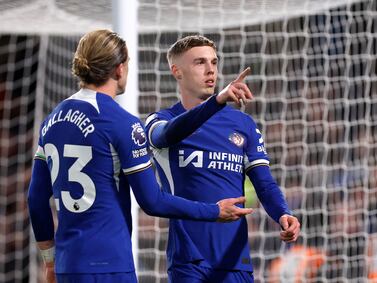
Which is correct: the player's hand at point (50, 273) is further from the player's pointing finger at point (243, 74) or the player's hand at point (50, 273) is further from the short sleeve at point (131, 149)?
the player's pointing finger at point (243, 74)

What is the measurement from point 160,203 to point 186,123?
0.34m

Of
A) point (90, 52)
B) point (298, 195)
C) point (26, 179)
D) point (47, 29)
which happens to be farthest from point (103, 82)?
point (26, 179)

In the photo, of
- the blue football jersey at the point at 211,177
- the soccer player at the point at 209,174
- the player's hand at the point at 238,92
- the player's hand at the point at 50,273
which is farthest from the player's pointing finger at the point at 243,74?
the player's hand at the point at 50,273

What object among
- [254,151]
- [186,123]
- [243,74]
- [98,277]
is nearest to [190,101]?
[254,151]

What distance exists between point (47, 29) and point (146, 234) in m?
1.83

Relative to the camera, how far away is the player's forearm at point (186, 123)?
10.7 ft

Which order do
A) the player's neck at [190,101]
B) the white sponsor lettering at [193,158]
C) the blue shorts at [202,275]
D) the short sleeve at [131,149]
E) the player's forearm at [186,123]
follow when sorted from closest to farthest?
the short sleeve at [131,149] < the player's forearm at [186,123] < the blue shorts at [202,275] < the white sponsor lettering at [193,158] < the player's neck at [190,101]

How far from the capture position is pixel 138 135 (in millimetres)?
3084

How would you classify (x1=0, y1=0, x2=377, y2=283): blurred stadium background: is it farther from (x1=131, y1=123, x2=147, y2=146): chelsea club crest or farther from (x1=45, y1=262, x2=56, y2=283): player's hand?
(x1=131, y1=123, x2=147, y2=146): chelsea club crest

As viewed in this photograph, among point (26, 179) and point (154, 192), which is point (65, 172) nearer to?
point (154, 192)

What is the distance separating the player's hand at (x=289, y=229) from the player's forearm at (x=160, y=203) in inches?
18.6

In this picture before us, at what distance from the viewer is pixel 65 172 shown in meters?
3.10

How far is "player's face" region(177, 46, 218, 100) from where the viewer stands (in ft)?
12.9

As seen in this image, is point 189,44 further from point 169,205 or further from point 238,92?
point 169,205
